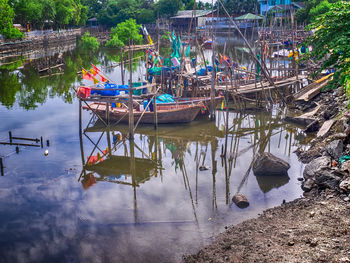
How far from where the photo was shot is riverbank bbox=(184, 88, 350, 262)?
7082 millimetres

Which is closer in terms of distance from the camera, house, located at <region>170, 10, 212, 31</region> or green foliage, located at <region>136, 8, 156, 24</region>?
house, located at <region>170, 10, 212, 31</region>

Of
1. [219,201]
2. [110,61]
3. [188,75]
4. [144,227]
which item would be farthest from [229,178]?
[110,61]

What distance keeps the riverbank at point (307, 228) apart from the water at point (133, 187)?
0.60m

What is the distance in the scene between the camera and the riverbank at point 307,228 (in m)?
7.08

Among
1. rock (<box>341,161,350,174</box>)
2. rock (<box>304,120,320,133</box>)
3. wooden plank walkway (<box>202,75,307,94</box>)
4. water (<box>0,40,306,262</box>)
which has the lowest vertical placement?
water (<box>0,40,306,262</box>)

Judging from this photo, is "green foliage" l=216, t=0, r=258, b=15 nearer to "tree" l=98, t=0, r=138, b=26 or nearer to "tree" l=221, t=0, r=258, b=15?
"tree" l=221, t=0, r=258, b=15

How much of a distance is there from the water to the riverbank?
598mm

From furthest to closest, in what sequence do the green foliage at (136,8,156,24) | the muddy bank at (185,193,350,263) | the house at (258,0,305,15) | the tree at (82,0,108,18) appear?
the tree at (82,0,108,18)
the green foliage at (136,8,156,24)
the house at (258,0,305,15)
the muddy bank at (185,193,350,263)

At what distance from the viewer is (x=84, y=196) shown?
11.2 meters

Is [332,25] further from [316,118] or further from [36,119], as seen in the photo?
[36,119]

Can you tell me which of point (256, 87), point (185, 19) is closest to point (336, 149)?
point (256, 87)

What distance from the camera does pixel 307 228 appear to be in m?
7.95

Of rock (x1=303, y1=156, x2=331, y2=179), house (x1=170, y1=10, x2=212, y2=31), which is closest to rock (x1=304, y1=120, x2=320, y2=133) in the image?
rock (x1=303, y1=156, x2=331, y2=179)

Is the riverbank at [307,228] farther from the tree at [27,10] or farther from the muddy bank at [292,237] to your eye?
the tree at [27,10]
